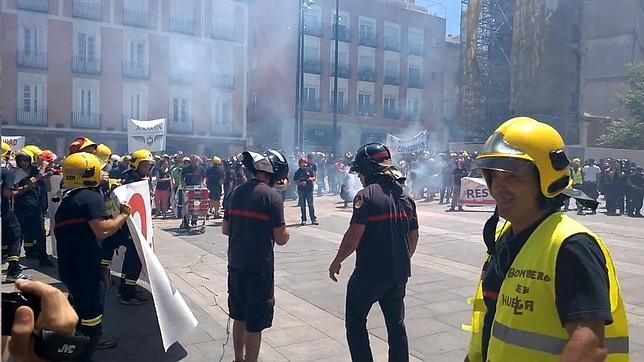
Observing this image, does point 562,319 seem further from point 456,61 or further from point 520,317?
point 456,61

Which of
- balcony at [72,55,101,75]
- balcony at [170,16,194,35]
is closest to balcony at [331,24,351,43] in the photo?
balcony at [72,55,101,75]

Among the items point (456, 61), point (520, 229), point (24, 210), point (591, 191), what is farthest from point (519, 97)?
point (520, 229)

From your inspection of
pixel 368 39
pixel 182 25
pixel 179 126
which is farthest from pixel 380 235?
pixel 368 39

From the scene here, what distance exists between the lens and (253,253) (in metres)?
3.30

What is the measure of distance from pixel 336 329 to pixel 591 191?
12.1 m

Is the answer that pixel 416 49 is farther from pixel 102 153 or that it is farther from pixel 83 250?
pixel 83 250

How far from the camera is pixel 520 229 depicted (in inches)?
67.3

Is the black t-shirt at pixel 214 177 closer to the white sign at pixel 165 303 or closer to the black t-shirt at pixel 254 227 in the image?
the white sign at pixel 165 303

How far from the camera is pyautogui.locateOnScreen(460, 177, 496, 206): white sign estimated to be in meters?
13.0

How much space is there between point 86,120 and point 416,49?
20096mm

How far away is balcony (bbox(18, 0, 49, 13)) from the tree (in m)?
27.0

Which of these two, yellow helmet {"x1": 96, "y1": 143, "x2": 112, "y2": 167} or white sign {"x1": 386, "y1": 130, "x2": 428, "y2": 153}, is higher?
white sign {"x1": 386, "y1": 130, "x2": 428, "y2": 153}

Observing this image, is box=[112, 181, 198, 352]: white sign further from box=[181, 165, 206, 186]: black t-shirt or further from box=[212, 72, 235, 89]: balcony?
box=[212, 72, 235, 89]: balcony

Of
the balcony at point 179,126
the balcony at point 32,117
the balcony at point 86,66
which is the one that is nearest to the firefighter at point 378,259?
the balcony at point 179,126
